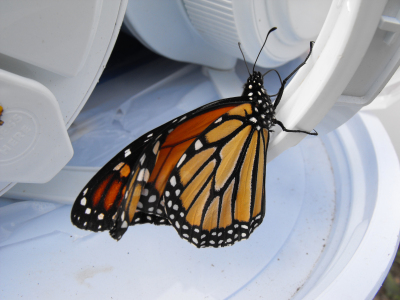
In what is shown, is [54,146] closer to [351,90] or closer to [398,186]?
[351,90]

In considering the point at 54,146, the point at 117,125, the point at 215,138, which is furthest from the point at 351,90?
the point at 117,125

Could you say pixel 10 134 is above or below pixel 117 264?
above

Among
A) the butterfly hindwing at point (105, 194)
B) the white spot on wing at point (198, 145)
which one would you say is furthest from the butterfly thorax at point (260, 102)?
the butterfly hindwing at point (105, 194)

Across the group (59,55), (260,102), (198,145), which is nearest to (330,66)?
(260,102)

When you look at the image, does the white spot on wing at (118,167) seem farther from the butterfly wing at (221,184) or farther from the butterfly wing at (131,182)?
the butterfly wing at (221,184)

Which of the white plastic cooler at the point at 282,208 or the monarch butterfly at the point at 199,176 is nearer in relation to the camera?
the white plastic cooler at the point at 282,208

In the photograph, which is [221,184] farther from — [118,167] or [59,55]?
[59,55]

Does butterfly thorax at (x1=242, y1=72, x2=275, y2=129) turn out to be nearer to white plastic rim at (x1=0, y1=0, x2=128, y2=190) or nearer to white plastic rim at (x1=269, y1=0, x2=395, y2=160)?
white plastic rim at (x1=269, y1=0, x2=395, y2=160)
